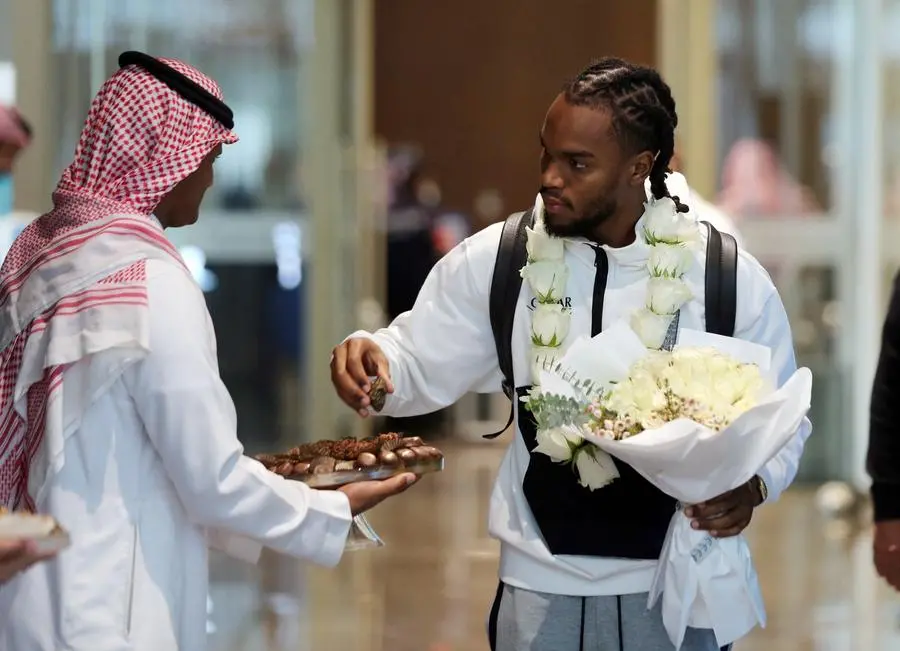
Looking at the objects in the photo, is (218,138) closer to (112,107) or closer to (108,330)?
(112,107)

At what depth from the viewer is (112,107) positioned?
249 cm

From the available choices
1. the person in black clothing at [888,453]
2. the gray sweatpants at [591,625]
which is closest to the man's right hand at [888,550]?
the person in black clothing at [888,453]

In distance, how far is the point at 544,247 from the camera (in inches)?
111

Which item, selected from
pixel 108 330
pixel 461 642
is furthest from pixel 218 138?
pixel 461 642

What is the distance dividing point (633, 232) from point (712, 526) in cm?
59

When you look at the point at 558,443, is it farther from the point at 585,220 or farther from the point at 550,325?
the point at 585,220

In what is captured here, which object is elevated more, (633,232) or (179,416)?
(633,232)

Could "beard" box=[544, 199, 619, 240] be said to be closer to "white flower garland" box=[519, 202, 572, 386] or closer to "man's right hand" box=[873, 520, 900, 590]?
"white flower garland" box=[519, 202, 572, 386]

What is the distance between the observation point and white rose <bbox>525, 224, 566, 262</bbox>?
9.21 feet

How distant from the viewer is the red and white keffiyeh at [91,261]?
2.41 m

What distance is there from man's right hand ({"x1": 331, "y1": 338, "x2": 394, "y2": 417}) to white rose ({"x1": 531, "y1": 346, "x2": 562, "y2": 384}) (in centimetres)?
26

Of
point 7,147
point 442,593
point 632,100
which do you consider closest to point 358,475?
point 632,100

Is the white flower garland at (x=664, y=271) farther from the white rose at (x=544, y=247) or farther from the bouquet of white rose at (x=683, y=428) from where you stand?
the white rose at (x=544, y=247)

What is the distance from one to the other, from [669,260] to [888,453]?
0.76 meters
